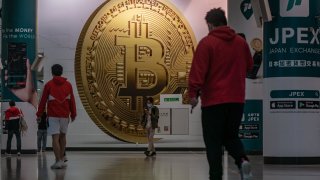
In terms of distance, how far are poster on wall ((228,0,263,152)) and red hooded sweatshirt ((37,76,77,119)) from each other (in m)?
7.86

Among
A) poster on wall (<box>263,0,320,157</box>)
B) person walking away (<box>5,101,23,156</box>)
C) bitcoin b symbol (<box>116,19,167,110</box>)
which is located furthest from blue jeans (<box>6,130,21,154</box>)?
poster on wall (<box>263,0,320,157</box>)

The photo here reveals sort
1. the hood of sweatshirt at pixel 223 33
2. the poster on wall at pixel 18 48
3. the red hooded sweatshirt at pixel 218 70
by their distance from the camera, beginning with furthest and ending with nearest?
the poster on wall at pixel 18 48 → the hood of sweatshirt at pixel 223 33 → the red hooded sweatshirt at pixel 218 70

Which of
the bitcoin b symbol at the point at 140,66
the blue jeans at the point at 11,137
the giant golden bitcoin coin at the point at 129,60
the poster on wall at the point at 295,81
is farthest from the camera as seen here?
the bitcoin b symbol at the point at 140,66

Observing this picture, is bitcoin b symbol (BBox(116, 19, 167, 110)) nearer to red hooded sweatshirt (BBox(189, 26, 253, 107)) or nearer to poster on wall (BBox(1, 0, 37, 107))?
poster on wall (BBox(1, 0, 37, 107))

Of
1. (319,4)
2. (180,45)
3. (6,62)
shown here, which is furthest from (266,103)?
(180,45)

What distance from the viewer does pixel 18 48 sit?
1919cm

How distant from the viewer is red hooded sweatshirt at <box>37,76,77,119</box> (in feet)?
38.2

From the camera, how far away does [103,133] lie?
902 inches

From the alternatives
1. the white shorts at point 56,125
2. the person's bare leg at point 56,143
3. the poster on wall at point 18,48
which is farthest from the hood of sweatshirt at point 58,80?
the poster on wall at point 18,48

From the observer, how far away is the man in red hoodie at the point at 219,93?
6188mm

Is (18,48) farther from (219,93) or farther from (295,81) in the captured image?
(219,93)

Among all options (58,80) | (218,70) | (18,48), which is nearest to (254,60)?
(18,48)

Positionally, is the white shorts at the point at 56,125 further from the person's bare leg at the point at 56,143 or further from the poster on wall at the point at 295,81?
the poster on wall at the point at 295,81

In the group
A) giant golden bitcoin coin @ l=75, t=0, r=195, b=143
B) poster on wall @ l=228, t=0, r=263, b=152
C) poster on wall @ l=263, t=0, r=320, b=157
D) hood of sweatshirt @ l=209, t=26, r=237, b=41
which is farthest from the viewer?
giant golden bitcoin coin @ l=75, t=0, r=195, b=143
